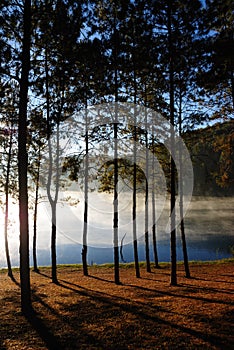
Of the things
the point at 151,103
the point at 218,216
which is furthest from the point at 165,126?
the point at 218,216

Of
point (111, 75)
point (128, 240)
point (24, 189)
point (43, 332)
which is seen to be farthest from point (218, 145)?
point (128, 240)

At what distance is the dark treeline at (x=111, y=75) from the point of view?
9.58 meters

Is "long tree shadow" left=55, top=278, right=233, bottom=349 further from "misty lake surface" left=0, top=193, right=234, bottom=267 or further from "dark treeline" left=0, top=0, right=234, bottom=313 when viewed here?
"misty lake surface" left=0, top=193, right=234, bottom=267

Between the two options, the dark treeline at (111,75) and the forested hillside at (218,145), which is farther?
the forested hillside at (218,145)

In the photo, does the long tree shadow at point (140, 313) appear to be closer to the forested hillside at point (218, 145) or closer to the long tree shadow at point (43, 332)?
the long tree shadow at point (43, 332)

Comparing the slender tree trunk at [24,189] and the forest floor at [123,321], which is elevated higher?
the slender tree trunk at [24,189]

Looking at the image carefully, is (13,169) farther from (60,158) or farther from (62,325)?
(62,325)

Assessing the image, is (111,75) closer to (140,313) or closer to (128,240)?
(140,313)

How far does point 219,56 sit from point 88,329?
11.7 metres

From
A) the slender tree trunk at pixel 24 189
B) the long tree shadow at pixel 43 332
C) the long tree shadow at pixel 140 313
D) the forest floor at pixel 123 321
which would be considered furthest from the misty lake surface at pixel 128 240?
the long tree shadow at pixel 43 332

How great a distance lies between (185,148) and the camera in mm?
15734

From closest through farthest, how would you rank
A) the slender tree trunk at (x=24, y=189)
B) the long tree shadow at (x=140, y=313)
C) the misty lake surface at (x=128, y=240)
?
the long tree shadow at (x=140, y=313) < the slender tree trunk at (x=24, y=189) < the misty lake surface at (x=128, y=240)

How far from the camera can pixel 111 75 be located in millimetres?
14477

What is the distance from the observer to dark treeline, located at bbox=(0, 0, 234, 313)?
31.4 ft
